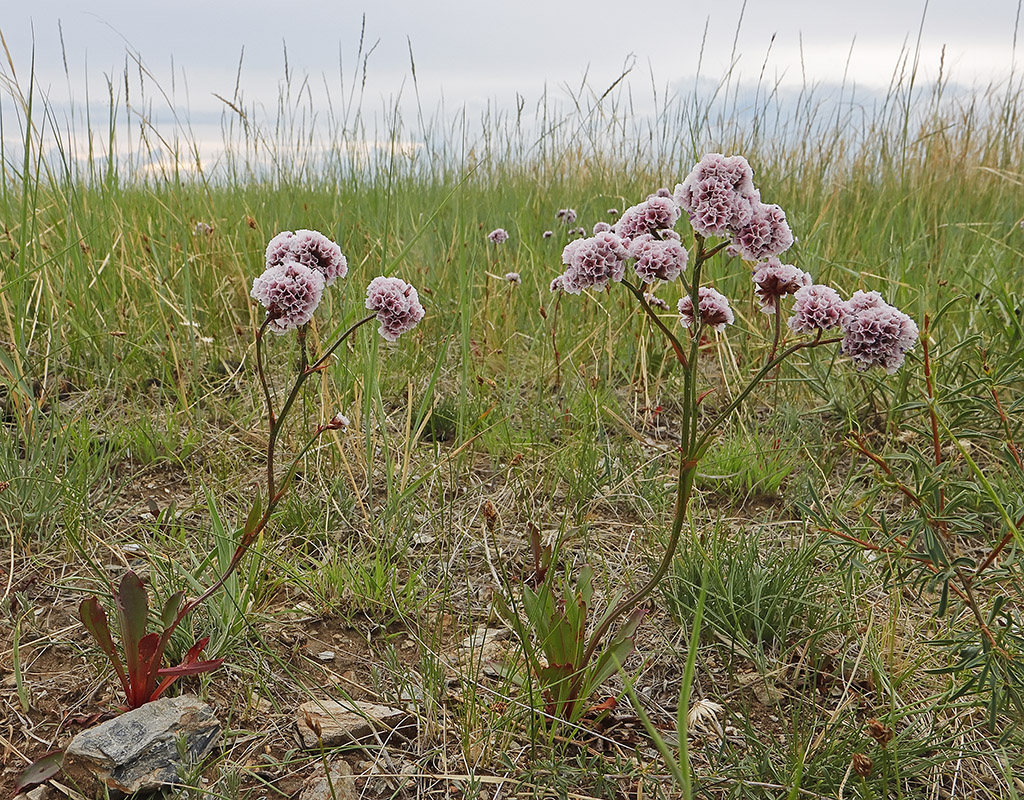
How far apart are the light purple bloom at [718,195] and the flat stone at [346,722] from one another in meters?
1.22

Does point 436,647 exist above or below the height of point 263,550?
below

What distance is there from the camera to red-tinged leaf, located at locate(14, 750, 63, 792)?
142cm

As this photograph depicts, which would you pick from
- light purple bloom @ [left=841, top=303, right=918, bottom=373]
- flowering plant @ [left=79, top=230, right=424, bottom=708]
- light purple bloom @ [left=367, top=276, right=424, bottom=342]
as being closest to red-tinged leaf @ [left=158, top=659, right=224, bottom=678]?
flowering plant @ [left=79, top=230, right=424, bottom=708]

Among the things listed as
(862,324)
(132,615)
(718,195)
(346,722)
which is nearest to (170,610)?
(132,615)

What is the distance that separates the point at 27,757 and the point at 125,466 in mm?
1232

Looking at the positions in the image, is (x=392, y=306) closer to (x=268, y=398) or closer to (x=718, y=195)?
(x=268, y=398)

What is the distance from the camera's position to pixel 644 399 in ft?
10.3

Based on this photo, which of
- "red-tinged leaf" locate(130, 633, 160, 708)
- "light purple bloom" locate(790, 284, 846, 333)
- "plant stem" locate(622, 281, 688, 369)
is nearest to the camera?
"plant stem" locate(622, 281, 688, 369)

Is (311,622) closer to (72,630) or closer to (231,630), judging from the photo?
(231,630)

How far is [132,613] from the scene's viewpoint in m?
1.55

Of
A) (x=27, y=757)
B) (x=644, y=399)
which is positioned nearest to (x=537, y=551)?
(x=27, y=757)

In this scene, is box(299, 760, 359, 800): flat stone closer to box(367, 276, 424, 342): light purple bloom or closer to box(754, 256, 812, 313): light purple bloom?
box(367, 276, 424, 342): light purple bloom

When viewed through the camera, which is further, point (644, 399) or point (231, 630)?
point (644, 399)

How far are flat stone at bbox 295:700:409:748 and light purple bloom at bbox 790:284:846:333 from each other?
3.95 ft
